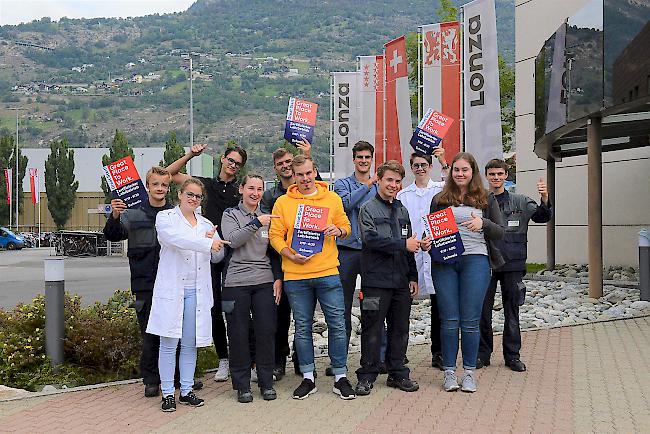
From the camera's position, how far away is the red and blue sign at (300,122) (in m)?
8.36

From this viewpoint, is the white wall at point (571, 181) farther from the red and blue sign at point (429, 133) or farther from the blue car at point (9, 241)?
the blue car at point (9, 241)

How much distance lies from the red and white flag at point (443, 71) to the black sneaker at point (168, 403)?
476 inches

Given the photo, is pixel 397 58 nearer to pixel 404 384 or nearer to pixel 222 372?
pixel 222 372

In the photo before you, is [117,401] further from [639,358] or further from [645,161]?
[645,161]

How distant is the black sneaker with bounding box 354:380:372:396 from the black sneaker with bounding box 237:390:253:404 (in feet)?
2.96

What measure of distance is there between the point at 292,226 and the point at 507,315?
2.53 metres

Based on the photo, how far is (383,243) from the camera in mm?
6867

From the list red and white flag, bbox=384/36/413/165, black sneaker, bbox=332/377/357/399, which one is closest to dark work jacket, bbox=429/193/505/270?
black sneaker, bbox=332/377/357/399

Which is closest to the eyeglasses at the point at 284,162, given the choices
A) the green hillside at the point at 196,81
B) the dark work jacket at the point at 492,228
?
the dark work jacket at the point at 492,228

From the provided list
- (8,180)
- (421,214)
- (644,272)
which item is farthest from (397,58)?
(8,180)

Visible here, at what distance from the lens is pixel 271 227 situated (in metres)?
6.96

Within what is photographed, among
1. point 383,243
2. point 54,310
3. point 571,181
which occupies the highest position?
point 571,181

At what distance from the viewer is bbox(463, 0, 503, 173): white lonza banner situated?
15.3 metres

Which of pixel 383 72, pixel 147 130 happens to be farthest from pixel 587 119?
pixel 147 130
